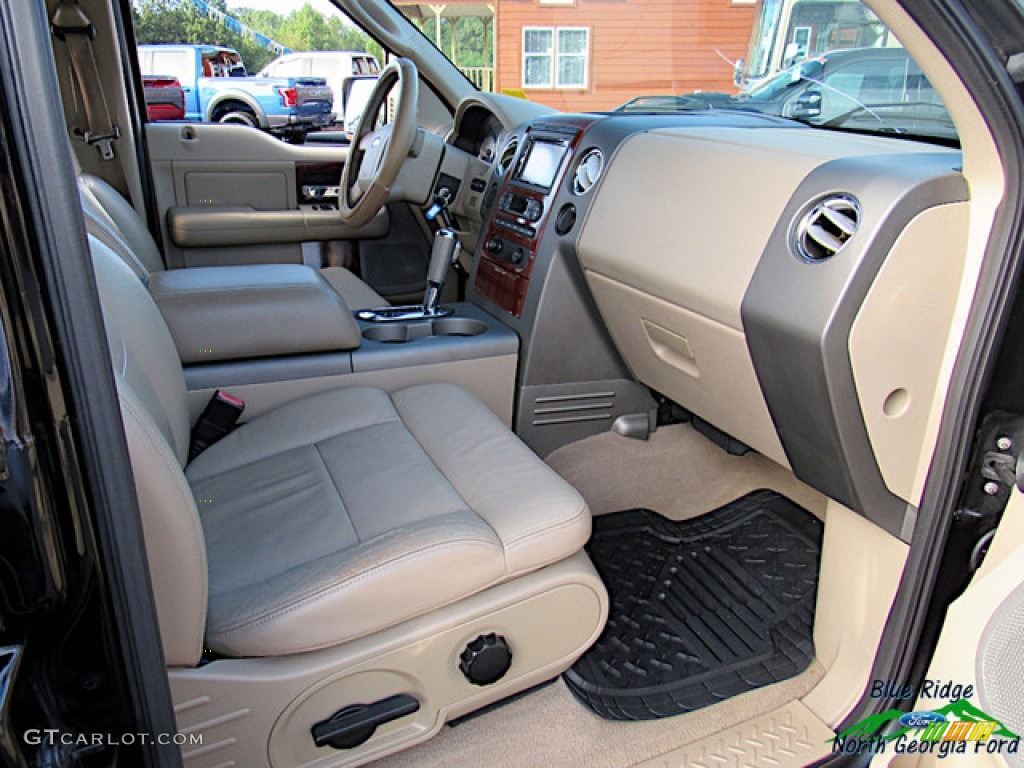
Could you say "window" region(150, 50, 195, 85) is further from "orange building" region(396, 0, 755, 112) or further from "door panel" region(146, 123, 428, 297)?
"orange building" region(396, 0, 755, 112)

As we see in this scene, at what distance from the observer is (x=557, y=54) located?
2146mm

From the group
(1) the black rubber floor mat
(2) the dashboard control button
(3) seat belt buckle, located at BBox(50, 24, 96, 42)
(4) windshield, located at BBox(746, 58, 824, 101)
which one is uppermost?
(3) seat belt buckle, located at BBox(50, 24, 96, 42)

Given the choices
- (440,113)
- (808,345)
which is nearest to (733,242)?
(808,345)

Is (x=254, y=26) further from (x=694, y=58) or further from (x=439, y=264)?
(x=694, y=58)

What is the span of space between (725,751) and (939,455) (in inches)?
21.9

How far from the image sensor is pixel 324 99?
3.06 m

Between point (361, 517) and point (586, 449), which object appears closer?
point (361, 517)

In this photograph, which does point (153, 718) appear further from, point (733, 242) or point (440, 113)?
point (440, 113)

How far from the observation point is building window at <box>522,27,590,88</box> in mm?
2100

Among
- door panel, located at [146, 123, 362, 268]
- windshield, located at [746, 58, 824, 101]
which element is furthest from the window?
windshield, located at [746, 58, 824, 101]

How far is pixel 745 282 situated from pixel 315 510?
0.75 m

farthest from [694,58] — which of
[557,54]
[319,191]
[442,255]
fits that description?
[319,191]

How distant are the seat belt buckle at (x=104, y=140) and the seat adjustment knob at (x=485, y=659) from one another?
6.81 ft

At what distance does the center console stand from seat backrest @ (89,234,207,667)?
3.17 feet
